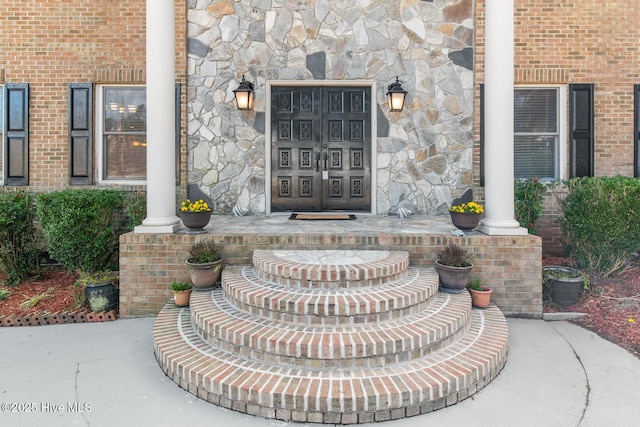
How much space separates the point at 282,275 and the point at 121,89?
4645mm

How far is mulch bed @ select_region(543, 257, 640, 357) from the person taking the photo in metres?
3.44

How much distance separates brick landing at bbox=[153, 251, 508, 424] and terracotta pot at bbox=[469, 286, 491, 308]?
6.3 inches

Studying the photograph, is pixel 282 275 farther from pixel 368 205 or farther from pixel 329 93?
pixel 329 93

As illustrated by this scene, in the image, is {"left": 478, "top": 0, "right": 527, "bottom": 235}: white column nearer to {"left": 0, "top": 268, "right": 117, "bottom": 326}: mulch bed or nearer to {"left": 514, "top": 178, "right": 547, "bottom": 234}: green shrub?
{"left": 514, "top": 178, "right": 547, "bottom": 234}: green shrub

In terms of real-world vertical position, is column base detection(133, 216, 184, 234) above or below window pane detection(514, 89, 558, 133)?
below

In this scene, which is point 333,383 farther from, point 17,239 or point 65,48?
point 65,48

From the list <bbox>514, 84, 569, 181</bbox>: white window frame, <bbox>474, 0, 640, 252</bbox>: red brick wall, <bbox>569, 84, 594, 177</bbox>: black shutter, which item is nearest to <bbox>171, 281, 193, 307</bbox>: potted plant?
<bbox>474, 0, 640, 252</bbox>: red brick wall

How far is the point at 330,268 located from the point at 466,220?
178 cm

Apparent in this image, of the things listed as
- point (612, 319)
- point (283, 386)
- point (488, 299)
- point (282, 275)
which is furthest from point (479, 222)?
point (283, 386)

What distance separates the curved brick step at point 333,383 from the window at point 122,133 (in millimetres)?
4017

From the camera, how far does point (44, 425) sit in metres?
2.19

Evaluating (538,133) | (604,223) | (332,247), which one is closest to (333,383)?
(332,247)

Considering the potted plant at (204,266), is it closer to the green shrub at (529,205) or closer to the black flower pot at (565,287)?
the black flower pot at (565,287)

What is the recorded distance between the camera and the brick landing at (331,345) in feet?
7.47
